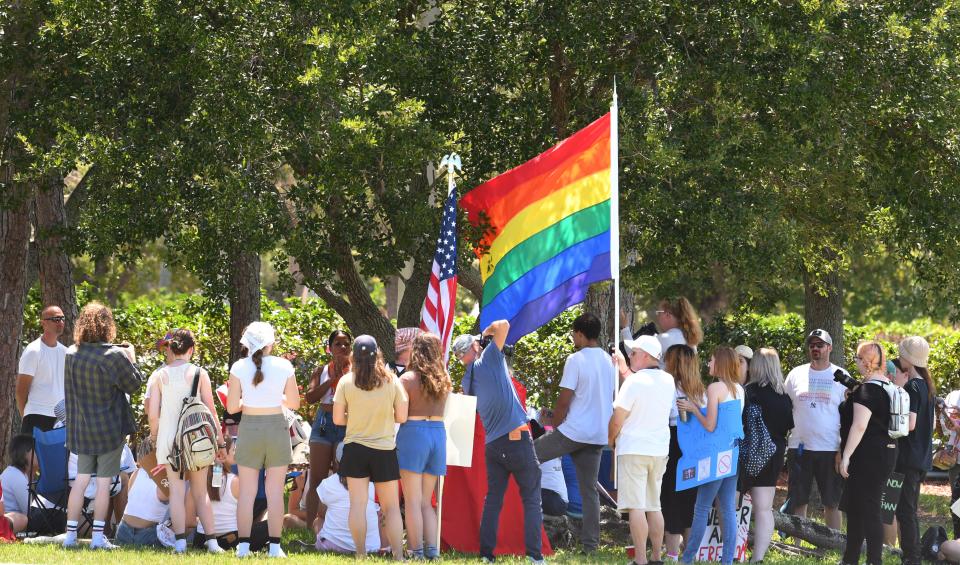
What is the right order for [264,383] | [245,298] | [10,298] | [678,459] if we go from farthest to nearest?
[245,298]
[10,298]
[678,459]
[264,383]

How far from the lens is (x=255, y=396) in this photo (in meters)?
8.84

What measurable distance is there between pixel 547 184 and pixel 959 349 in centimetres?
985

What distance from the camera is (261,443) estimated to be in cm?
888

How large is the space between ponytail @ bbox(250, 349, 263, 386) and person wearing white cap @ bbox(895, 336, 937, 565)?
16.8 feet

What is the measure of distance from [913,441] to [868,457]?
2.85 feet

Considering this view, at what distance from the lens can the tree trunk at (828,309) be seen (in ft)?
52.0

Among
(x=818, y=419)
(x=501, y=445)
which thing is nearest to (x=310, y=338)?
(x=818, y=419)

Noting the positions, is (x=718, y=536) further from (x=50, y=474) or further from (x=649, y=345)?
(x=50, y=474)

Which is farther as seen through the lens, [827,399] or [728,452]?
[827,399]

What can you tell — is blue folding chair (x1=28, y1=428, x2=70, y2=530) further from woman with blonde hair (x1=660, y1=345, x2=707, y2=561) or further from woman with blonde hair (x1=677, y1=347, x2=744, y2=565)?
woman with blonde hair (x1=677, y1=347, x2=744, y2=565)

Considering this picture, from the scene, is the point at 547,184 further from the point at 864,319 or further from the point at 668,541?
the point at 864,319

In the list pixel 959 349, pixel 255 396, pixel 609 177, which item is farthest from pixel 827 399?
pixel 959 349

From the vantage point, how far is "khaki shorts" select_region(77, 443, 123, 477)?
366 inches

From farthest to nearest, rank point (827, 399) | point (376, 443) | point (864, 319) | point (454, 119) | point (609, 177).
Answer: point (864, 319) → point (454, 119) → point (827, 399) → point (609, 177) → point (376, 443)
